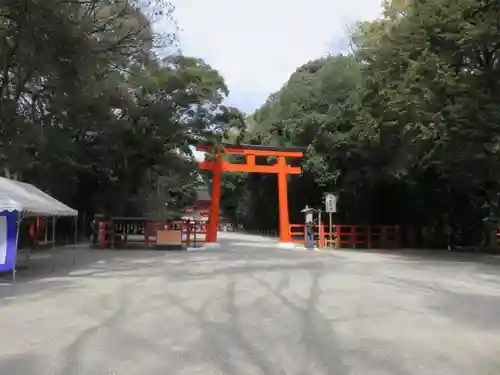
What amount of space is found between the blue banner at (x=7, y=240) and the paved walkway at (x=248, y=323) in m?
0.51

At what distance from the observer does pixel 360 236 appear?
88.4 ft

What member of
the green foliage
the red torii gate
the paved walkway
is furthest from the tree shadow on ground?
the red torii gate

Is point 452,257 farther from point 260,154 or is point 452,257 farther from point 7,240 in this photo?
point 7,240

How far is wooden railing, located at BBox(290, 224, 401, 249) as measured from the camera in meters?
26.6

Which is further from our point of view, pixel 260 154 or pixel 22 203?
pixel 260 154

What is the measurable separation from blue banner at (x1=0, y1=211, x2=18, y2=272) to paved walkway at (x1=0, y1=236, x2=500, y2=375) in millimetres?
509

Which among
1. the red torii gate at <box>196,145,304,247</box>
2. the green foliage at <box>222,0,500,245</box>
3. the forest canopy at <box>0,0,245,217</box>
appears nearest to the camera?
the forest canopy at <box>0,0,245,217</box>

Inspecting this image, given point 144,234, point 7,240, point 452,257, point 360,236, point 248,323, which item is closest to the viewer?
point 248,323

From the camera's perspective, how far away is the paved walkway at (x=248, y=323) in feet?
17.2

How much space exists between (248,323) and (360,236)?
67.0 ft

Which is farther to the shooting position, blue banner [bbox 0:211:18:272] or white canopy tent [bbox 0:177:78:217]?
blue banner [bbox 0:211:18:272]

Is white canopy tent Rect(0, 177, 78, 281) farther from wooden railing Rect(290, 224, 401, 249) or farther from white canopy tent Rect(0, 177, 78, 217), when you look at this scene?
wooden railing Rect(290, 224, 401, 249)

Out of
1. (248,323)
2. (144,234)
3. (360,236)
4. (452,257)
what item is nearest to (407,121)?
(452,257)

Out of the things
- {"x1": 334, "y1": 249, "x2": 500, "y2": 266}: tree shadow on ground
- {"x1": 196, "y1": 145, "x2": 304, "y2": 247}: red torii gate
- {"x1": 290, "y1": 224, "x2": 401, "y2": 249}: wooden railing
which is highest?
{"x1": 196, "y1": 145, "x2": 304, "y2": 247}: red torii gate
